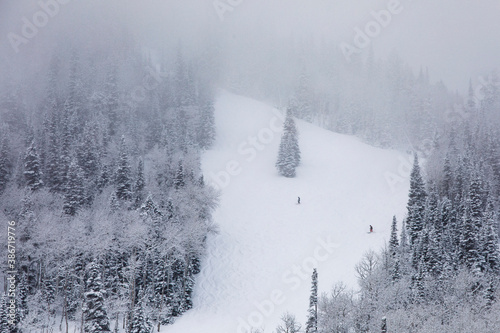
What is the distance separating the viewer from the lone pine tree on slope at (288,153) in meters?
72.9

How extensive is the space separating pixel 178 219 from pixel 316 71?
102014 mm

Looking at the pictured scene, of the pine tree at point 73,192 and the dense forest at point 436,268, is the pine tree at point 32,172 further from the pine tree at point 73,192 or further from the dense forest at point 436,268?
the dense forest at point 436,268

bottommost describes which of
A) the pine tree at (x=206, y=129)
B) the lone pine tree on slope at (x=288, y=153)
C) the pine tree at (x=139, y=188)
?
the pine tree at (x=139, y=188)

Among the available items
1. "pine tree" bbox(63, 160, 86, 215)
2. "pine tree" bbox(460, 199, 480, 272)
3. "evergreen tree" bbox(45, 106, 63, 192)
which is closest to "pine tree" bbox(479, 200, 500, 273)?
"pine tree" bbox(460, 199, 480, 272)

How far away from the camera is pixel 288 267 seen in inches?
1870

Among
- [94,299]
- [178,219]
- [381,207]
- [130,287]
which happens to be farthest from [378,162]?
[94,299]

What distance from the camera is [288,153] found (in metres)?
74.1

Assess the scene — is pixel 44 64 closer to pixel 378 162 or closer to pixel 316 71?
pixel 316 71

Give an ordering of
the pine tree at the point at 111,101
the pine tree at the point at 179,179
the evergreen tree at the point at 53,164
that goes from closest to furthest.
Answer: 1. the evergreen tree at the point at 53,164
2. the pine tree at the point at 179,179
3. the pine tree at the point at 111,101

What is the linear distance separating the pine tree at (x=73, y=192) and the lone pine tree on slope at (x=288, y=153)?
38128mm

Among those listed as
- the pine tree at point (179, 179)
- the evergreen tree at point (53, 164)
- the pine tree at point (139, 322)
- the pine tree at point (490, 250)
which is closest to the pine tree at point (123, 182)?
the pine tree at point (179, 179)

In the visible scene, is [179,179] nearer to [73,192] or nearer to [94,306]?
[73,192]

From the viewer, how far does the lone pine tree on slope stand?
7288cm

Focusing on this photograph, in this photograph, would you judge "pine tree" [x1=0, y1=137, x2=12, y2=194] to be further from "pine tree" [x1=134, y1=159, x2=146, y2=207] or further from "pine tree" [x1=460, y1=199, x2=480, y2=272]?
"pine tree" [x1=460, y1=199, x2=480, y2=272]
